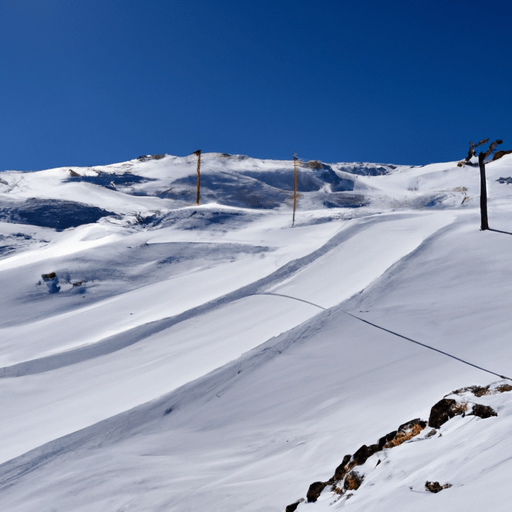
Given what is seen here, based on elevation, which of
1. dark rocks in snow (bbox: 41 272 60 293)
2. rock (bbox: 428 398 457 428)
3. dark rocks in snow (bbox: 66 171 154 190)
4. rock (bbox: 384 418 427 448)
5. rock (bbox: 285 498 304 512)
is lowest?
rock (bbox: 285 498 304 512)

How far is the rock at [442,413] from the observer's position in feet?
16.4

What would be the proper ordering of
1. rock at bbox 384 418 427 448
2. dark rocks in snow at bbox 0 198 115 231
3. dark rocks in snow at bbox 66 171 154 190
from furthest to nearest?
1. dark rocks in snow at bbox 66 171 154 190
2. dark rocks in snow at bbox 0 198 115 231
3. rock at bbox 384 418 427 448

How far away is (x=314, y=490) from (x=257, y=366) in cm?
412

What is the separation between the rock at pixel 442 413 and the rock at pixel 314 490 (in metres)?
1.49

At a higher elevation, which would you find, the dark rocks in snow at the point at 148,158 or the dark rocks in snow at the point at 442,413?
the dark rocks in snow at the point at 148,158

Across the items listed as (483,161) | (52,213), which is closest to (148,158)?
(52,213)

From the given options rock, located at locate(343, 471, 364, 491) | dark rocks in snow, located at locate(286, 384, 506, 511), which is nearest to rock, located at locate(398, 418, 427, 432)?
dark rocks in snow, located at locate(286, 384, 506, 511)

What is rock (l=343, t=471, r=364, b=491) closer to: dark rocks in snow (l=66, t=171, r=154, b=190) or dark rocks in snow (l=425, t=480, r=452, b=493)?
dark rocks in snow (l=425, t=480, r=452, b=493)

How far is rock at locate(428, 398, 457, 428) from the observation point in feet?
16.4

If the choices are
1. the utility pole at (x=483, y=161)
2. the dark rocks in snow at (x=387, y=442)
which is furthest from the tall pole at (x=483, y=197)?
the dark rocks in snow at (x=387, y=442)

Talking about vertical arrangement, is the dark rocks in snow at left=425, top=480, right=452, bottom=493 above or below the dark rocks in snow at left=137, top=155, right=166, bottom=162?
below

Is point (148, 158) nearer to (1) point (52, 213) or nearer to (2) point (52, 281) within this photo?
(1) point (52, 213)

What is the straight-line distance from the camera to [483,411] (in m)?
4.77

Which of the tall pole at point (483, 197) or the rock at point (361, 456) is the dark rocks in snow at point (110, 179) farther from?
the rock at point (361, 456)
